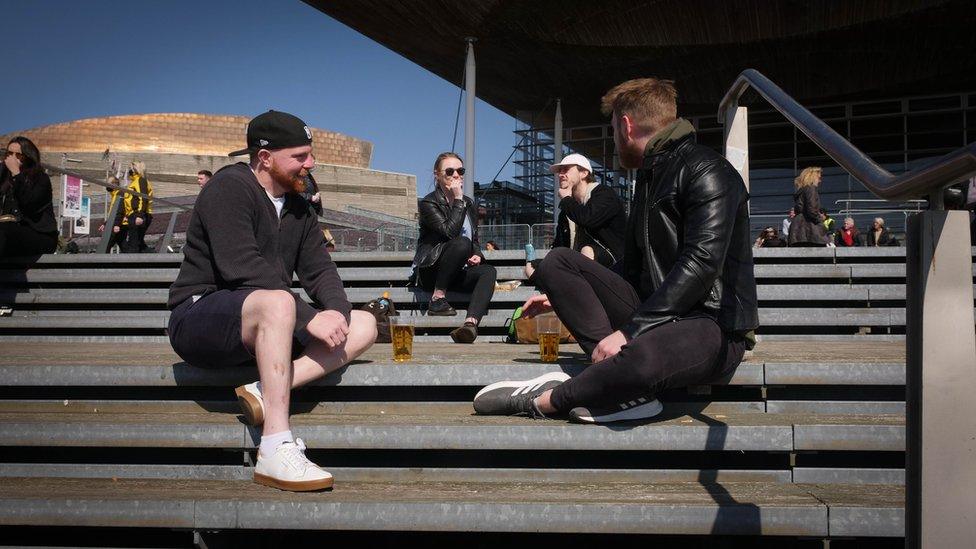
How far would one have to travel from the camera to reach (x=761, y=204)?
28.4 meters

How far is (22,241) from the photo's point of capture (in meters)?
6.57

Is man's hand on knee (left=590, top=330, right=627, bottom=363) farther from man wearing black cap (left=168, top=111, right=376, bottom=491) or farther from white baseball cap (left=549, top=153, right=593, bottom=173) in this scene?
white baseball cap (left=549, top=153, right=593, bottom=173)

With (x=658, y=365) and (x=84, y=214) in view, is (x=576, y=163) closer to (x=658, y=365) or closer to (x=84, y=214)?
(x=658, y=365)

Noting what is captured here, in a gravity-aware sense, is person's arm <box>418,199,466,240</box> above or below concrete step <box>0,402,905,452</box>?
above

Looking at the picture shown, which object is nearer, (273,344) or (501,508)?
(501,508)

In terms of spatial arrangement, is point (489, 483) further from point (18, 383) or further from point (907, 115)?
point (907, 115)

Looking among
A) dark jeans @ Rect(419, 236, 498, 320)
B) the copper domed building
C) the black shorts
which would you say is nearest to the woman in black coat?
dark jeans @ Rect(419, 236, 498, 320)

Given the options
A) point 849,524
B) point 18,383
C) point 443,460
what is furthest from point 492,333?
point 849,524

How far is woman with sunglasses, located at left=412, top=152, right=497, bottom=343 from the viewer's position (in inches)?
235

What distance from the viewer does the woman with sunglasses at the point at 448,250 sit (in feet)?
19.6

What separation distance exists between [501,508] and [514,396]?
2.00 ft

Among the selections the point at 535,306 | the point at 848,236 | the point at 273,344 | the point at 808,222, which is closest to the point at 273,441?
the point at 273,344

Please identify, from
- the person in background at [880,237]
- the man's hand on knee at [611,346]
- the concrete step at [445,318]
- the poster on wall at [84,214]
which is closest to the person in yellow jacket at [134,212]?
the poster on wall at [84,214]

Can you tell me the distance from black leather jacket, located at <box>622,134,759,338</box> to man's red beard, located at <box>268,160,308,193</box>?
1.38m
